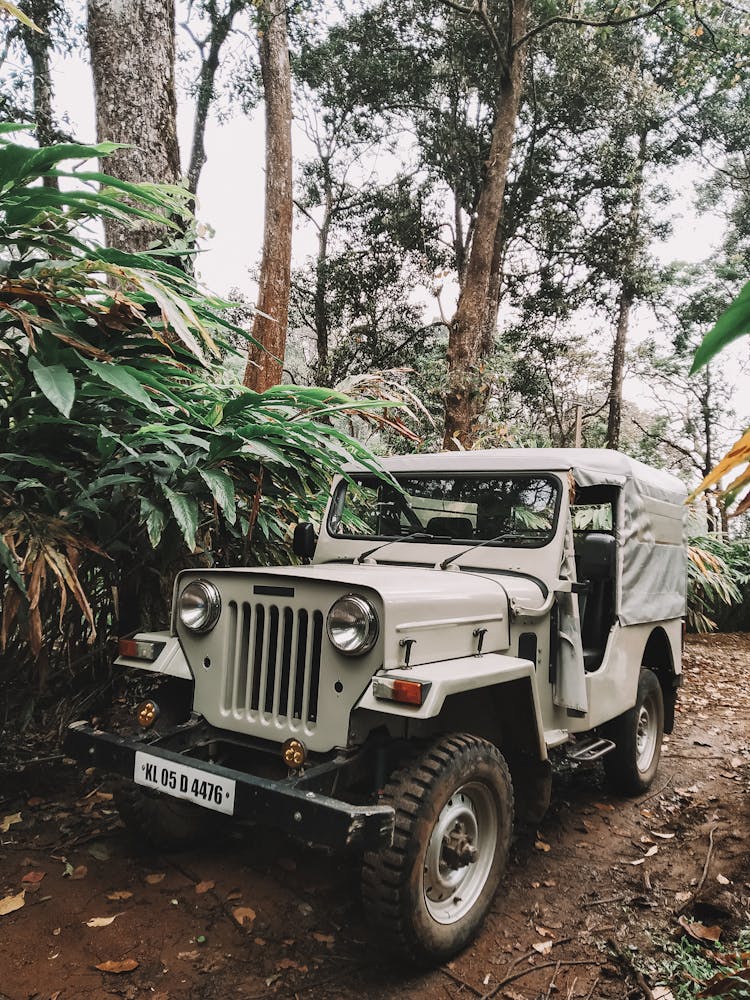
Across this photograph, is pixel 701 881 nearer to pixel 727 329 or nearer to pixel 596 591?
pixel 596 591

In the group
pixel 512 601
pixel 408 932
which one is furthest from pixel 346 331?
pixel 408 932

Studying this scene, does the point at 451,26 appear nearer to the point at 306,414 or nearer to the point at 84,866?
the point at 306,414

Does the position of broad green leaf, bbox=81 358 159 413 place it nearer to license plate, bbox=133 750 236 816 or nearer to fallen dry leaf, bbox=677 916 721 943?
license plate, bbox=133 750 236 816

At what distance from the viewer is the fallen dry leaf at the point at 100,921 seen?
106 inches

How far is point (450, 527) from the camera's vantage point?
3846 mm

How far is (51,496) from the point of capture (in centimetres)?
343

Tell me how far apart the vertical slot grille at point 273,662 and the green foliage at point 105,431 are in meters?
0.70

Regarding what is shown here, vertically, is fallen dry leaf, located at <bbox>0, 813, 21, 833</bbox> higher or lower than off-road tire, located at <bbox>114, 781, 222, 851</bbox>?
lower

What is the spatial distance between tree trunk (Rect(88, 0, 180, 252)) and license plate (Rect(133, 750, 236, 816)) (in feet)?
13.0

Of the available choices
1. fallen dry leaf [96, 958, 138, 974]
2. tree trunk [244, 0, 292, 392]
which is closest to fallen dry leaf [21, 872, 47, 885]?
fallen dry leaf [96, 958, 138, 974]

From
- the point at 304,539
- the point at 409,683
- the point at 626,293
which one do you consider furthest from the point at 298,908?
the point at 626,293

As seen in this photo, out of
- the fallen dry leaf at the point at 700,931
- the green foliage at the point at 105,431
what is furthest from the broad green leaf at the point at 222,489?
the fallen dry leaf at the point at 700,931

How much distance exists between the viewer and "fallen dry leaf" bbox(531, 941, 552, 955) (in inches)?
109

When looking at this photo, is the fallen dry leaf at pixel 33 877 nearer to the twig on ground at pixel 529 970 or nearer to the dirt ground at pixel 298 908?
the dirt ground at pixel 298 908
